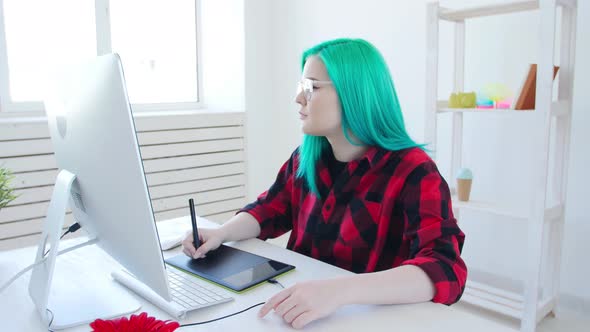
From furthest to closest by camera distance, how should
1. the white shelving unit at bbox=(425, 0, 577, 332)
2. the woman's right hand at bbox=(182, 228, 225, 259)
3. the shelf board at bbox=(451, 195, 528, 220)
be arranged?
the shelf board at bbox=(451, 195, 528, 220), the white shelving unit at bbox=(425, 0, 577, 332), the woman's right hand at bbox=(182, 228, 225, 259)

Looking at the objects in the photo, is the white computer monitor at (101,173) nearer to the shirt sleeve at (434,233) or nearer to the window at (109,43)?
the shirt sleeve at (434,233)

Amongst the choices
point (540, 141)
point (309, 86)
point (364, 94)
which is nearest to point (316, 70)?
point (309, 86)

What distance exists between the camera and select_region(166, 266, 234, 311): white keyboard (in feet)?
3.34

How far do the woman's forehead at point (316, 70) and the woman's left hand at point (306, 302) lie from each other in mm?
616

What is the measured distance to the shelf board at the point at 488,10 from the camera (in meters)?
2.17

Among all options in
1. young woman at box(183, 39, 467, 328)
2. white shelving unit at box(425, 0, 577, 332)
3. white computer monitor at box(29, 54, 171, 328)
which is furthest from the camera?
white shelving unit at box(425, 0, 577, 332)

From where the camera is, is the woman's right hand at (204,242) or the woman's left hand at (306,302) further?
the woman's right hand at (204,242)

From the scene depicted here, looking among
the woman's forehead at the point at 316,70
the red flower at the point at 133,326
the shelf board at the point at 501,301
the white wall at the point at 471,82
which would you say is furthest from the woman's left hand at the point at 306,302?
the white wall at the point at 471,82

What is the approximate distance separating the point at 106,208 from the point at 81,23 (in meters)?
2.49

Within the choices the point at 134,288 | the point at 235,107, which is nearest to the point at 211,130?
the point at 235,107

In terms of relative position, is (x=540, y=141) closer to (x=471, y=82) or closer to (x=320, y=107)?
(x=471, y=82)

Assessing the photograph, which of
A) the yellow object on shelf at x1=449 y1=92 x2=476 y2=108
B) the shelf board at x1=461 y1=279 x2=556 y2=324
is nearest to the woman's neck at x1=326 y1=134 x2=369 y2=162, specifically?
the yellow object on shelf at x1=449 y1=92 x2=476 y2=108

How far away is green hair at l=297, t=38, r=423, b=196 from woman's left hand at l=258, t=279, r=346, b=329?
499 millimetres

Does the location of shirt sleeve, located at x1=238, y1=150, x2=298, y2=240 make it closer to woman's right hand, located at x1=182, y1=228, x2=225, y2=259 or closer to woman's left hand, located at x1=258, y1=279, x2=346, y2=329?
woman's right hand, located at x1=182, y1=228, x2=225, y2=259
